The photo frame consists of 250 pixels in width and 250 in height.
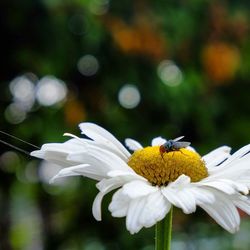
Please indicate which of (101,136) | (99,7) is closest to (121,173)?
(101,136)

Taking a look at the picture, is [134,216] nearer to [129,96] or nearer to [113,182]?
[113,182]

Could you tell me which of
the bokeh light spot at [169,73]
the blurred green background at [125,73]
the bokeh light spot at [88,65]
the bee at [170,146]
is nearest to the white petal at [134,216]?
the bee at [170,146]

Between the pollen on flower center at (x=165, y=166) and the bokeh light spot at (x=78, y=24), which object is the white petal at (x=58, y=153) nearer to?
the pollen on flower center at (x=165, y=166)

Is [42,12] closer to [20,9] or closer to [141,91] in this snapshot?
[20,9]

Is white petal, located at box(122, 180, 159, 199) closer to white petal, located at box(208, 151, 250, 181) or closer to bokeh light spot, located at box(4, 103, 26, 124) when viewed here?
white petal, located at box(208, 151, 250, 181)

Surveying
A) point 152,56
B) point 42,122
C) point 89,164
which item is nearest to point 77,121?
point 42,122

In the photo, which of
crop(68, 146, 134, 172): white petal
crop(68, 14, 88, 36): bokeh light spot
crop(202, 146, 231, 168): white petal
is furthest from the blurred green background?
crop(68, 146, 134, 172): white petal
